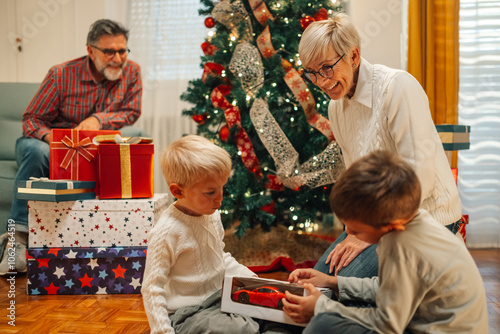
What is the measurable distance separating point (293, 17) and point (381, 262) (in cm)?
184

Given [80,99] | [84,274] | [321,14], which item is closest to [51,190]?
[84,274]

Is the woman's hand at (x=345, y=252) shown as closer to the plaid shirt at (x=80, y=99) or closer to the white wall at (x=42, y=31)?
the plaid shirt at (x=80, y=99)

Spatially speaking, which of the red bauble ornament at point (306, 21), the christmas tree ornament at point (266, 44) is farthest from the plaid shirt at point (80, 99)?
the red bauble ornament at point (306, 21)

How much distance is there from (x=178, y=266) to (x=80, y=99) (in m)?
1.67

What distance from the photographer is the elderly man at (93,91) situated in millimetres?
2533

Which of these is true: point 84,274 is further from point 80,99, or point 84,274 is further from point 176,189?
point 80,99

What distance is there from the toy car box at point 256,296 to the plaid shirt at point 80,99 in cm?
159

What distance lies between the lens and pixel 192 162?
1249mm

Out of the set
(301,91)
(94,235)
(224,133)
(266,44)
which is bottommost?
(94,235)

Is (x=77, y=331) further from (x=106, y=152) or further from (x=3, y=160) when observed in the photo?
(x=3, y=160)

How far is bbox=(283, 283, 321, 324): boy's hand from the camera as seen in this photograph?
1.10 meters

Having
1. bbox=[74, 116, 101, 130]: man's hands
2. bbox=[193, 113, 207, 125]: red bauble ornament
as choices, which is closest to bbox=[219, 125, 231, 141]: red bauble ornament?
bbox=[193, 113, 207, 125]: red bauble ornament

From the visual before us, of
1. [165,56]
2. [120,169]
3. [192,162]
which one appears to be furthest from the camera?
[165,56]

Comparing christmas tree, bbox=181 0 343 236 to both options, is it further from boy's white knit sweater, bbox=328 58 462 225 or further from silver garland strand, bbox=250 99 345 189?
boy's white knit sweater, bbox=328 58 462 225
